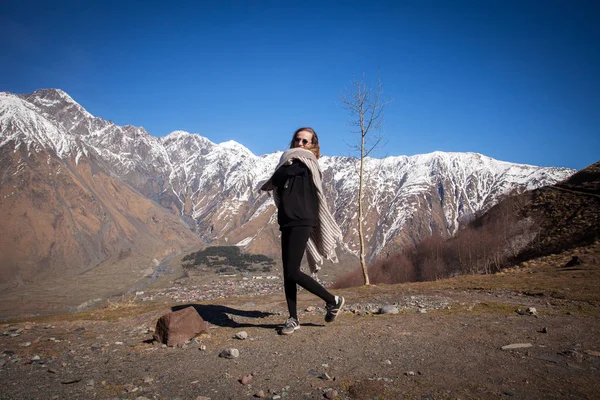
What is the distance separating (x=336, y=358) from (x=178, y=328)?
2.62m

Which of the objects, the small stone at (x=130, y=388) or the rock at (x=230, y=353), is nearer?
the small stone at (x=130, y=388)

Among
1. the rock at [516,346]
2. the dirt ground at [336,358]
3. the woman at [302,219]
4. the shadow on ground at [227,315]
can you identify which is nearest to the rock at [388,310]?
the dirt ground at [336,358]

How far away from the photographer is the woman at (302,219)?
551cm

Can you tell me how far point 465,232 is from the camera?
58.9 metres

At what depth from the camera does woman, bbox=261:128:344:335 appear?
5512 millimetres

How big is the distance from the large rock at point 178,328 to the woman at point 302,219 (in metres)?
1.41

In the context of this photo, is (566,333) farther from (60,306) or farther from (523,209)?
(60,306)

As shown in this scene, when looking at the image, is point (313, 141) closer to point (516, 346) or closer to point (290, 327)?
point (290, 327)

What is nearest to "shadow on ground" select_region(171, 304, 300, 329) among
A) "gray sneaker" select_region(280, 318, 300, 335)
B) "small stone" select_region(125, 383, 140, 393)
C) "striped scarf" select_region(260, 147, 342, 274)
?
"gray sneaker" select_region(280, 318, 300, 335)

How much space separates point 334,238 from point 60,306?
148m

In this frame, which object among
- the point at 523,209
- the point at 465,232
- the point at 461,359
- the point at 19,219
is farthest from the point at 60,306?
the point at 461,359

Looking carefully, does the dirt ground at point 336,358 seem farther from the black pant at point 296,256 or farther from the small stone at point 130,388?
the black pant at point 296,256

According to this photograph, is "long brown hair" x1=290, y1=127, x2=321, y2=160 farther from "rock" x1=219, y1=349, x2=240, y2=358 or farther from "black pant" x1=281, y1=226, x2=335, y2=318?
"rock" x1=219, y1=349, x2=240, y2=358

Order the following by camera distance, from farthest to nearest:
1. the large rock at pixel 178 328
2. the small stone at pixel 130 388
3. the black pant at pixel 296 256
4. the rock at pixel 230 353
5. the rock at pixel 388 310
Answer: the rock at pixel 388 310 → the black pant at pixel 296 256 → the large rock at pixel 178 328 → the rock at pixel 230 353 → the small stone at pixel 130 388
